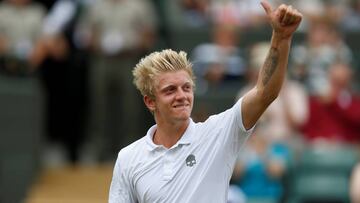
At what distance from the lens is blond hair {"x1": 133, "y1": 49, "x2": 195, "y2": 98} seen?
16.4 feet

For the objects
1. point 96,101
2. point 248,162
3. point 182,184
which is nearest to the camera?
point 182,184

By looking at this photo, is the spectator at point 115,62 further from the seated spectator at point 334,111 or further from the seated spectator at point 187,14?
the seated spectator at point 334,111

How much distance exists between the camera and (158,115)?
16.9 ft

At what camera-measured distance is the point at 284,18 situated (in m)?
4.66

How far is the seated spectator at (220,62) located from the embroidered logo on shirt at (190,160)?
244 inches

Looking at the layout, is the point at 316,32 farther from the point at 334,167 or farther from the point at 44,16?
the point at 44,16

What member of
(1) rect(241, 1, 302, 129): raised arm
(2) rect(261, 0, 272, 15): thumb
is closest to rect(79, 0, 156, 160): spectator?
(1) rect(241, 1, 302, 129): raised arm

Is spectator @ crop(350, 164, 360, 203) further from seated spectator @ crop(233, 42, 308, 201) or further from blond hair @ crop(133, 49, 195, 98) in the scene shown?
blond hair @ crop(133, 49, 195, 98)

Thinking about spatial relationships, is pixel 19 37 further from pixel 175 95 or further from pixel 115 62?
pixel 175 95

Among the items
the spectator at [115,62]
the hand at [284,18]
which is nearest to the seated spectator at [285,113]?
the spectator at [115,62]

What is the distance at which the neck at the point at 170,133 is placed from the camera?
5102mm

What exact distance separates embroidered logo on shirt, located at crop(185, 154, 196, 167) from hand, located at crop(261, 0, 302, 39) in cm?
72

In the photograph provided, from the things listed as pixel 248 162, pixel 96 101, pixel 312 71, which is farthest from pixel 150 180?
pixel 96 101

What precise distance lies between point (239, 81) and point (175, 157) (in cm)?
636
